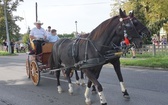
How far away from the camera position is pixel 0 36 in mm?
48312

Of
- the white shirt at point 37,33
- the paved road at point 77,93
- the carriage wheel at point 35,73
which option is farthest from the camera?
the white shirt at point 37,33

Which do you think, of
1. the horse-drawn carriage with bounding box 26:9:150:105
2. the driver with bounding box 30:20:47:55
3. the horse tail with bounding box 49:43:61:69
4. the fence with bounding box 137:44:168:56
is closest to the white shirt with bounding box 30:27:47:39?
the driver with bounding box 30:20:47:55

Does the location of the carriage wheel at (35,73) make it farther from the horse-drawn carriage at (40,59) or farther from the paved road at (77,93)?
the paved road at (77,93)

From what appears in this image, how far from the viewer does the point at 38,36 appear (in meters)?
10.7

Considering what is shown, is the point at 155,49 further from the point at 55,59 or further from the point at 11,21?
the point at 11,21

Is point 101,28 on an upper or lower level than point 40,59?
upper

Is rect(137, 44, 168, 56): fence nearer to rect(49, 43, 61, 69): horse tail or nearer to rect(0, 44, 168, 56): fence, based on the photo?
rect(0, 44, 168, 56): fence

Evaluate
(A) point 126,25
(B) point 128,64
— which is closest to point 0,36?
(B) point 128,64

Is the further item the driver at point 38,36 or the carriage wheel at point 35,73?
the driver at point 38,36

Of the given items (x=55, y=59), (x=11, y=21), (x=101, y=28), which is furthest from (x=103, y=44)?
(x=11, y=21)

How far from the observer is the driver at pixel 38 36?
1053cm

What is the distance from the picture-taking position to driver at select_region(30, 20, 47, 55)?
415 inches

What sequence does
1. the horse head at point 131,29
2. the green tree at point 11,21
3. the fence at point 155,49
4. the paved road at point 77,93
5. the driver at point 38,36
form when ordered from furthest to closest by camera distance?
the green tree at point 11,21
the fence at point 155,49
the driver at point 38,36
the paved road at point 77,93
the horse head at point 131,29

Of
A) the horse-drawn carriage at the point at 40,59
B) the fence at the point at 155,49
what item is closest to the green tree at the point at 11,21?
the fence at the point at 155,49
